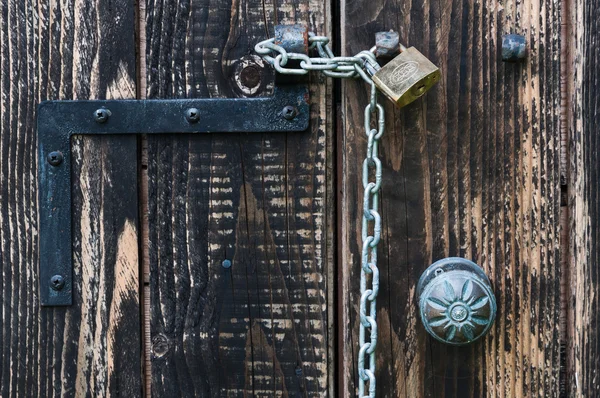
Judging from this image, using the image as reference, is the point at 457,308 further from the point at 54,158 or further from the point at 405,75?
the point at 54,158

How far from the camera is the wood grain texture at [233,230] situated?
0.85 meters

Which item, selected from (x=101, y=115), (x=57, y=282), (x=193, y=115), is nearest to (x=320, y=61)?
(x=193, y=115)

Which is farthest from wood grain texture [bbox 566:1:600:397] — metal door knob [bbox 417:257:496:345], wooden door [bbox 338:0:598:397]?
metal door knob [bbox 417:257:496:345]

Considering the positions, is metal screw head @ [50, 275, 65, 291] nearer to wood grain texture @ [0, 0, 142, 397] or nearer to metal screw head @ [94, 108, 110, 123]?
wood grain texture @ [0, 0, 142, 397]

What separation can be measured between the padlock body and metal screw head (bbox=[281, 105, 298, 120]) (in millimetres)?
132

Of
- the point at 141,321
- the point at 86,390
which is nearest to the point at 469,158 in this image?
the point at 141,321

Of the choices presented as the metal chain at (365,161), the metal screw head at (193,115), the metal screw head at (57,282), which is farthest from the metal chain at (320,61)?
the metal screw head at (57,282)

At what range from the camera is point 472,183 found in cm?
82

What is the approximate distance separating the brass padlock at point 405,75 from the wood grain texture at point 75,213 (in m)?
0.36

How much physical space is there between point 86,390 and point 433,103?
2.10 ft

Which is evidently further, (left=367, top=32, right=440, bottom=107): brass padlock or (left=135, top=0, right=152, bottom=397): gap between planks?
(left=135, top=0, right=152, bottom=397): gap between planks

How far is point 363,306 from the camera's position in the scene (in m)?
0.77

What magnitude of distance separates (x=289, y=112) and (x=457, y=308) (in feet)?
1.12

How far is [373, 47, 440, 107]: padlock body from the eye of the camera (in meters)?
0.73
